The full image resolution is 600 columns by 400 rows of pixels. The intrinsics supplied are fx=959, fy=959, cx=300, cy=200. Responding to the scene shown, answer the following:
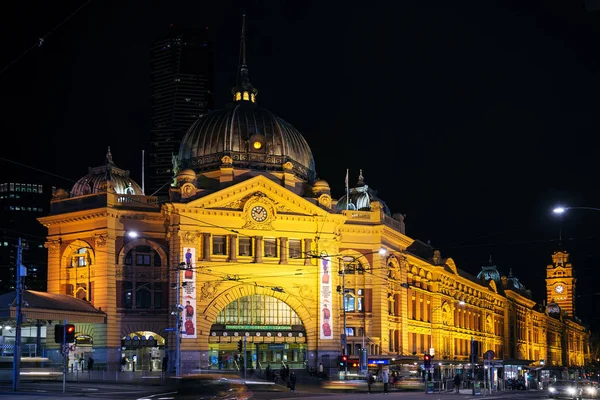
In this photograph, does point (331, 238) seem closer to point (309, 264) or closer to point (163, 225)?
point (309, 264)

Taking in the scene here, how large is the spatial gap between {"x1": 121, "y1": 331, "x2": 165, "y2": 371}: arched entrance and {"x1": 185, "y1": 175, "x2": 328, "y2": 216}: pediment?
11942 millimetres

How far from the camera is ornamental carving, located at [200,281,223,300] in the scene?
82062mm

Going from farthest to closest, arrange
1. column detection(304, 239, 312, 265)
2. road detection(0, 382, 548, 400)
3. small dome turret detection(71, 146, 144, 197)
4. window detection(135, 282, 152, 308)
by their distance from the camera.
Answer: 1. small dome turret detection(71, 146, 144, 197)
2. column detection(304, 239, 312, 265)
3. window detection(135, 282, 152, 308)
4. road detection(0, 382, 548, 400)

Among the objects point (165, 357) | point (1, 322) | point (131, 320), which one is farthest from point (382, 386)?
point (1, 322)

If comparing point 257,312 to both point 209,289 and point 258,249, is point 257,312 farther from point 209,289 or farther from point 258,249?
point 258,249

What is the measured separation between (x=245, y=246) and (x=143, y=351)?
12725 mm

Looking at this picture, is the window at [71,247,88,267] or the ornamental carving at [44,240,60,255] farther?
the ornamental carving at [44,240,60,255]

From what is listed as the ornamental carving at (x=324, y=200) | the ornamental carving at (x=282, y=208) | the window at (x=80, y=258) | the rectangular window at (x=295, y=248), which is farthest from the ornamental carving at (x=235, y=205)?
the window at (x=80, y=258)

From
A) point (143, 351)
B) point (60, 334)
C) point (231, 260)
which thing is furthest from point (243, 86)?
point (60, 334)

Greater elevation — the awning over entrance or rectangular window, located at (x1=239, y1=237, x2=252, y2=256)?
rectangular window, located at (x1=239, y1=237, x2=252, y2=256)

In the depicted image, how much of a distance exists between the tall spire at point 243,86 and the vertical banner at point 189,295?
74.9 ft

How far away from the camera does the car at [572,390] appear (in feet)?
216

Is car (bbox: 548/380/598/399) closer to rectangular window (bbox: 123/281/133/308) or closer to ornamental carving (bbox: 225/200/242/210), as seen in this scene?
ornamental carving (bbox: 225/200/242/210)

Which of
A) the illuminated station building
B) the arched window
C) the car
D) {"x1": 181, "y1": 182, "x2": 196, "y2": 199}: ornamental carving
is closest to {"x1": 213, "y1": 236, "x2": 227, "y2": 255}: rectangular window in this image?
the illuminated station building
